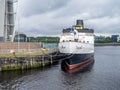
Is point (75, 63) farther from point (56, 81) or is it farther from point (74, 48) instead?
point (56, 81)

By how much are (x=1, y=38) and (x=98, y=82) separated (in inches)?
1893

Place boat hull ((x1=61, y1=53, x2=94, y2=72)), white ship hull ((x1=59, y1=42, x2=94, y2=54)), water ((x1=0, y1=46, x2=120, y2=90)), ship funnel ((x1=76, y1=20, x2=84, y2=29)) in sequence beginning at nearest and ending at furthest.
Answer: water ((x1=0, y1=46, x2=120, y2=90)) → boat hull ((x1=61, y1=53, x2=94, y2=72)) → white ship hull ((x1=59, y1=42, x2=94, y2=54)) → ship funnel ((x1=76, y1=20, x2=84, y2=29))

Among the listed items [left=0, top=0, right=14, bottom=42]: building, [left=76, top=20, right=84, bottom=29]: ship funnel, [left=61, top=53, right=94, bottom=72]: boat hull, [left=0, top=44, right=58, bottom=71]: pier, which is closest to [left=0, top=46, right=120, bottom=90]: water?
[left=0, top=44, right=58, bottom=71]: pier

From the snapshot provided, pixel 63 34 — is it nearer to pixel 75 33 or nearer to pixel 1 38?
pixel 75 33

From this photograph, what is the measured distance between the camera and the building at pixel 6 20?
9231cm

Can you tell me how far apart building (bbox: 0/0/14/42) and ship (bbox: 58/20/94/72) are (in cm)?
2054

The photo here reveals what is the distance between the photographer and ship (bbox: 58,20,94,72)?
232ft

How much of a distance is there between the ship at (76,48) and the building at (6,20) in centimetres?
2054

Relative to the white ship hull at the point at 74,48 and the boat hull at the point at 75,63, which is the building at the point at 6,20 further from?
the boat hull at the point at 75,63

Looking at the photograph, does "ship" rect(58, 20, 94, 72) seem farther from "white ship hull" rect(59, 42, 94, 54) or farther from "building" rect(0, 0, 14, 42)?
"building" rect(0, 0, 14, 42)

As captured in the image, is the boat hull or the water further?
the boat hull

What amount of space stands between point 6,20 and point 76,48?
33.8 meters

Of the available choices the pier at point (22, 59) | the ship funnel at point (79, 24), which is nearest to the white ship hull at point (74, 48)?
the pier at point (22, 59)

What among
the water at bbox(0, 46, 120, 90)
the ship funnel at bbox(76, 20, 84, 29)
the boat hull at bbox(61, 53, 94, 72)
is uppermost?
the ship funnel at bbox(76, 20, 84, 29)
